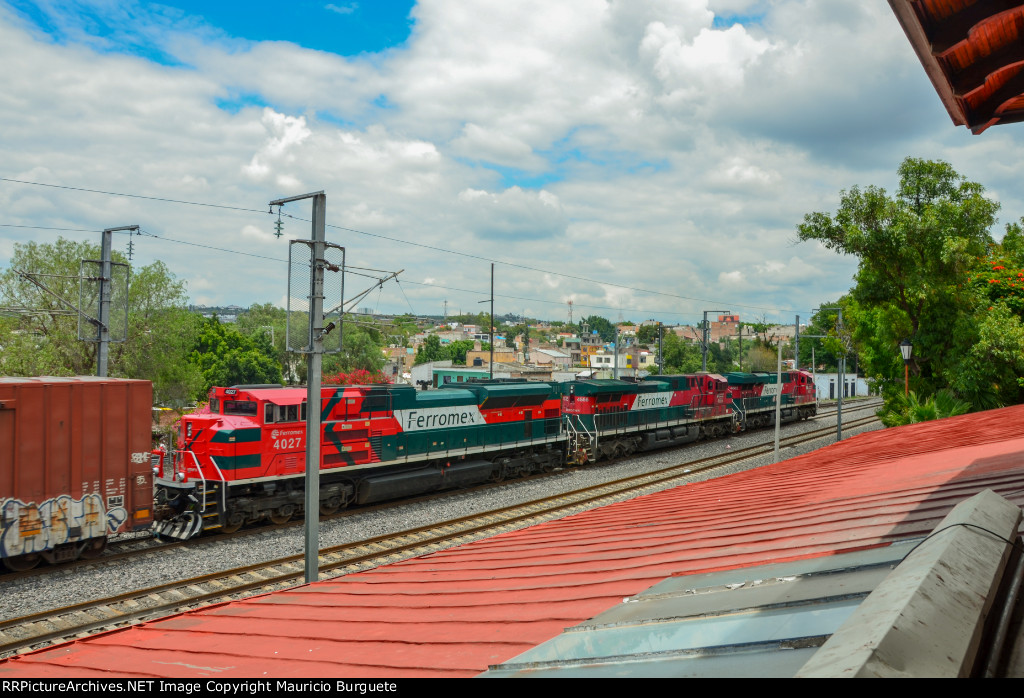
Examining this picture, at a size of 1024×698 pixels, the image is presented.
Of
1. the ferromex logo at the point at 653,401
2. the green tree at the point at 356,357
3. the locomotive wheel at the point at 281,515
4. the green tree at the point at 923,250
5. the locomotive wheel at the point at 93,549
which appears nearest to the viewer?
the locomotive wheel at the point at 93,549

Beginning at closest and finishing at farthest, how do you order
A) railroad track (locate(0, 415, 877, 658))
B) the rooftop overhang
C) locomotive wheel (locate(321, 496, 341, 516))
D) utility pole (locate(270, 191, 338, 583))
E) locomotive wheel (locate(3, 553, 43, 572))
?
the rooftop overhang, railroad track (locate(0, 415, 877, 658)), utility pole (locate(270, 191, 338, 583)), locomotive wheel (locate(3, 553, 43, 572)), locomotive wheel (locate(321, 496, 341, 516))

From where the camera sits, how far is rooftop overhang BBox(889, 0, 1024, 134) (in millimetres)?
3299

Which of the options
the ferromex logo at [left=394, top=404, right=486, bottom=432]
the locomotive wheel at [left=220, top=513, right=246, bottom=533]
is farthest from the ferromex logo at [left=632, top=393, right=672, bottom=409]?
the locomotive wheel at [left=220, top=513, right=246, bottom=533]

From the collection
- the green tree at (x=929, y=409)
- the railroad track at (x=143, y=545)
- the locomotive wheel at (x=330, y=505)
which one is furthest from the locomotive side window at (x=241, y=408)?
the green tree at (x=929, y=409)

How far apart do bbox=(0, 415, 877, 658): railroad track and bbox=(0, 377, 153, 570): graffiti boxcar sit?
2.43m

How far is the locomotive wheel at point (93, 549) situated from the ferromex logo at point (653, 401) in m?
22.2

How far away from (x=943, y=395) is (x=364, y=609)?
24.0 meters

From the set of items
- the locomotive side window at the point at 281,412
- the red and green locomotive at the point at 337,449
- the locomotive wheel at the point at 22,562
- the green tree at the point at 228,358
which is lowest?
the locomotive wheel at the point at 22,562

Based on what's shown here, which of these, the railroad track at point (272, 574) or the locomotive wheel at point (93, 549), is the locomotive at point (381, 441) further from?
the railroad track at point (272, 574)

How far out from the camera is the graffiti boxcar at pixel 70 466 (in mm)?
13016

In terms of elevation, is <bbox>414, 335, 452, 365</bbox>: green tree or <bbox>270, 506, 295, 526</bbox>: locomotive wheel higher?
<bbox>414, 335, 452, 365</bbox>: green tree

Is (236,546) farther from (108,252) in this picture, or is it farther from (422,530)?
(108,252)

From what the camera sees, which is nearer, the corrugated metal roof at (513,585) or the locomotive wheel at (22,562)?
the corrugated metal roof at (513,585)

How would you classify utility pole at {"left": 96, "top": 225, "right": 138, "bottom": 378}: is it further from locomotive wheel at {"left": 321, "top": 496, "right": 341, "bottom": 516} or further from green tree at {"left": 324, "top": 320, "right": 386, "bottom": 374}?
green tree at {"left": 324, "top": 320, "right": 386, "bottom": 374}
